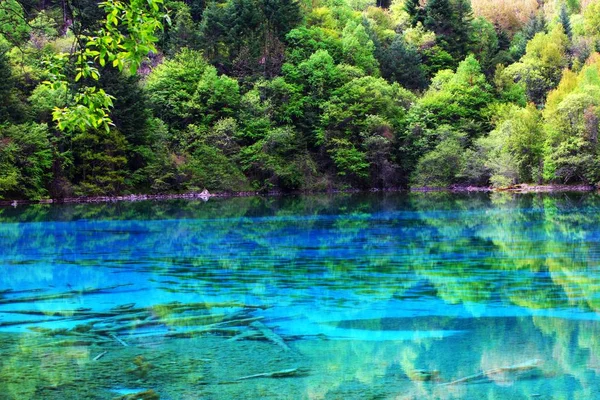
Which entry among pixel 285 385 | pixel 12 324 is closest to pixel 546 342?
pixel 285 385

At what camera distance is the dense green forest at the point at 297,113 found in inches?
1673

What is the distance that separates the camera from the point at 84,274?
12883mm

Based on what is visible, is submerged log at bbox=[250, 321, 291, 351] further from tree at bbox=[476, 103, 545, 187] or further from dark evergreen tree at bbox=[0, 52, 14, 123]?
tree at bbox=[476, 103, 545, 187]

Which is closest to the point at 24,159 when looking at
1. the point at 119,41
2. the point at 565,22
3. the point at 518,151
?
the point at 518,151

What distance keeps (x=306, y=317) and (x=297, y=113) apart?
46167mm

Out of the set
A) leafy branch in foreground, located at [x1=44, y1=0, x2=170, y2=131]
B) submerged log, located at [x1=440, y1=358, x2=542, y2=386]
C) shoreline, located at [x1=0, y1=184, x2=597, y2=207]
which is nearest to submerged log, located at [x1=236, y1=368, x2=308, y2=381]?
submerged log, located at [x1=440, y1=358, x2=542, y2=386]

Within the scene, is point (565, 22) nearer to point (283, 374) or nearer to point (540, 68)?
point (540, 68)

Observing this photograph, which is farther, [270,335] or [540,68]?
[540,68]

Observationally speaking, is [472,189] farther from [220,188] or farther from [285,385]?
[285,385]

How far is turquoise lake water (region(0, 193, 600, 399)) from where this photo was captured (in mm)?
6223

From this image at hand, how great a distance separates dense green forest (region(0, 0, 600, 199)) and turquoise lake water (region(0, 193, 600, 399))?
2529cm

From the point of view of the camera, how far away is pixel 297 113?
5428cm

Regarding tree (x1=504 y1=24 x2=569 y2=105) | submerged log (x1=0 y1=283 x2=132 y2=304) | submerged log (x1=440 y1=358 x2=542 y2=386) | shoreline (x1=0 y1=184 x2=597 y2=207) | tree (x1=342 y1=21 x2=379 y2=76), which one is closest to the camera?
submerged log (x1=440 y1=358 x2=542 y2=386)

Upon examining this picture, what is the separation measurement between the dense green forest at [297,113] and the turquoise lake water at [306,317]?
2529 centimetres
